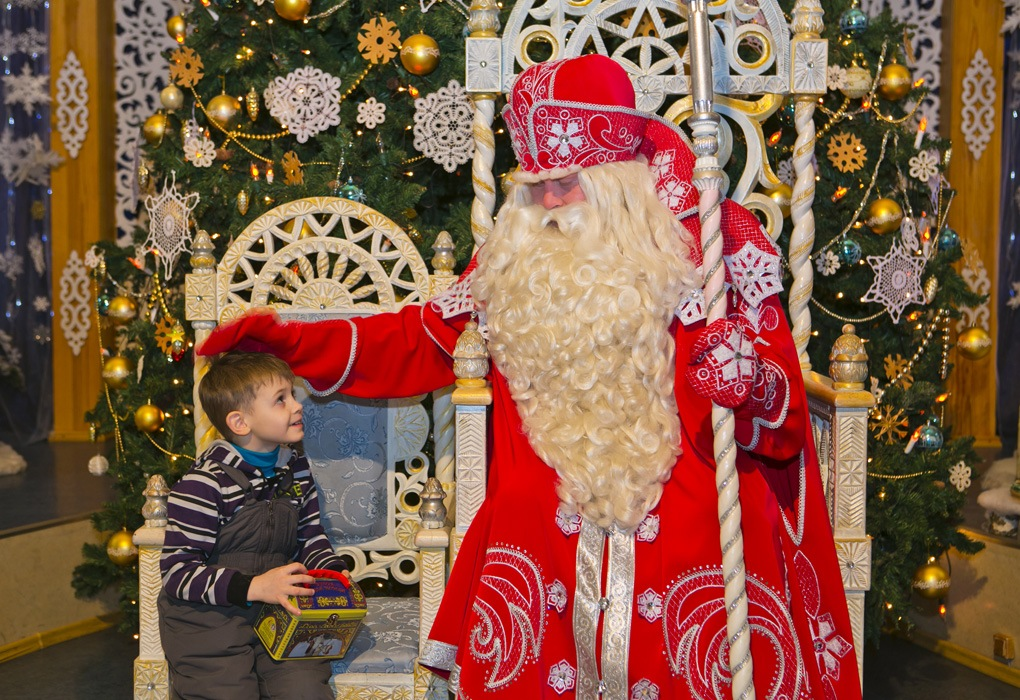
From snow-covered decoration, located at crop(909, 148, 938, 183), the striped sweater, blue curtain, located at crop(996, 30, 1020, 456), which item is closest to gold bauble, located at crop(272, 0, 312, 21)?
the striped sweater

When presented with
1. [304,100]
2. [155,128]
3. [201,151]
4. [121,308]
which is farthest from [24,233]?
[304,100]

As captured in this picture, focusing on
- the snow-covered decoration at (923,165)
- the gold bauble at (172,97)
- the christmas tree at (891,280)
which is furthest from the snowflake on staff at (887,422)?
the gold bauble at (172,97)

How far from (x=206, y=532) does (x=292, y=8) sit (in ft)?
6.15

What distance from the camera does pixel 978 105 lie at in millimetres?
5957

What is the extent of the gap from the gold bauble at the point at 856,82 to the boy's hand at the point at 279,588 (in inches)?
96.0

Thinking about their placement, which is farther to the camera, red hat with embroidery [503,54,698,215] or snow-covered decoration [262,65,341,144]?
snow-covered decoration [262,65,341,144]

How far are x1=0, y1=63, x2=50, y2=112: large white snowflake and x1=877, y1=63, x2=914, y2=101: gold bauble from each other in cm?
438

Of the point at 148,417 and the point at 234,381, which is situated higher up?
the point at 234,381

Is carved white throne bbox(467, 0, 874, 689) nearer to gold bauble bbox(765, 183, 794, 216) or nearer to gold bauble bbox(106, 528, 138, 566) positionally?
gold bauble bbox(765, 183, 794, 216)

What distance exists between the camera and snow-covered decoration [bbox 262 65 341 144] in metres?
3.89

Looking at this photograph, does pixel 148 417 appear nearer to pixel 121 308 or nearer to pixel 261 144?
pixel 121 308

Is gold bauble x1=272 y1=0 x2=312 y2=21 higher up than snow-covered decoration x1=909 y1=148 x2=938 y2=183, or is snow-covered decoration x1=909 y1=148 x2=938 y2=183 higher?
gold bauble x1=272 y1=0 x2=312 y2=21

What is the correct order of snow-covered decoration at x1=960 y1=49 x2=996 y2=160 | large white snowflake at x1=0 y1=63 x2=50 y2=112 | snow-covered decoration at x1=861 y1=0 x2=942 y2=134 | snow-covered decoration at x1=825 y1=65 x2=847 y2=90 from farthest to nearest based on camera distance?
large white snowflake at x1=0 y1=63 x2=50 y2=112, snow-covered decoration at x1=960 y1=49 x2=996 y2=160, snow-covered decoration at x1=861 y1=0 x2=942 y2=134, snow-covered decoration at x1=825 y1=65 x2=847 y2=90

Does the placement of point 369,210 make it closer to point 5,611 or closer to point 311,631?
point 311,631
